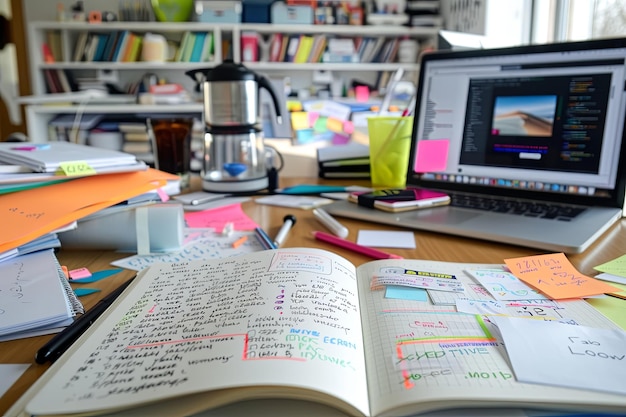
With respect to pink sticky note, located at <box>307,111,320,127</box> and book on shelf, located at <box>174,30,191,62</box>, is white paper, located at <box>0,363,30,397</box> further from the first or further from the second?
book on shelf, located at <box>174,30,191,62</box>

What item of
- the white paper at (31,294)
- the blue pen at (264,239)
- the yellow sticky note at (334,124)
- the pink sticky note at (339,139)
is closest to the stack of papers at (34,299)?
the white paper at (31,294)

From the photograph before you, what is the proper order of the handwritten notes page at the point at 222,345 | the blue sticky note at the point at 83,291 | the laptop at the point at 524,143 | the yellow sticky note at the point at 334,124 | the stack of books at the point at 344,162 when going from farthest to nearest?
the yellow sticky note at the point at 334,124 < the stack of books at the point at 344,162 < the laptop at the point at 524,143 < the blue sticky note at the point at 83,291 < the handwritten notes page at the point at 222,345

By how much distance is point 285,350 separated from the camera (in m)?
0.34

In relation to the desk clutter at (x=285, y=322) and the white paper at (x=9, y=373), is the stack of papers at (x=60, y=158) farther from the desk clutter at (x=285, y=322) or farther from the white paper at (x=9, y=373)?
the white paper at (x=9, y=373)

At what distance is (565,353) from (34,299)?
18.2 inches

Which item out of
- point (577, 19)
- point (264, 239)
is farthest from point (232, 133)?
point (577, 19)

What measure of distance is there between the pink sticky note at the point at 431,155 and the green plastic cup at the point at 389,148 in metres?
0.16

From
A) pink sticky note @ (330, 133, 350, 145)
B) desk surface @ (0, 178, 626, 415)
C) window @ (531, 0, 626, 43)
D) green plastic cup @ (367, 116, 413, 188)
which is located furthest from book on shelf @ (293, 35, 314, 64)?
desk surface @ (0, 178, 626, 415)

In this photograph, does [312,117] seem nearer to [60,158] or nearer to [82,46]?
[82,46]

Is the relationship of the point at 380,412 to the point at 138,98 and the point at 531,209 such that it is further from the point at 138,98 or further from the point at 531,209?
the point at 138,98

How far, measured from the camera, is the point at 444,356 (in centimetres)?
36

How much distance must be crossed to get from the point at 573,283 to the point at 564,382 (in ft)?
0.74

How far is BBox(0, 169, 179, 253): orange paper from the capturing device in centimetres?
57

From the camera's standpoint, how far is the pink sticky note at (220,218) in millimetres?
824
